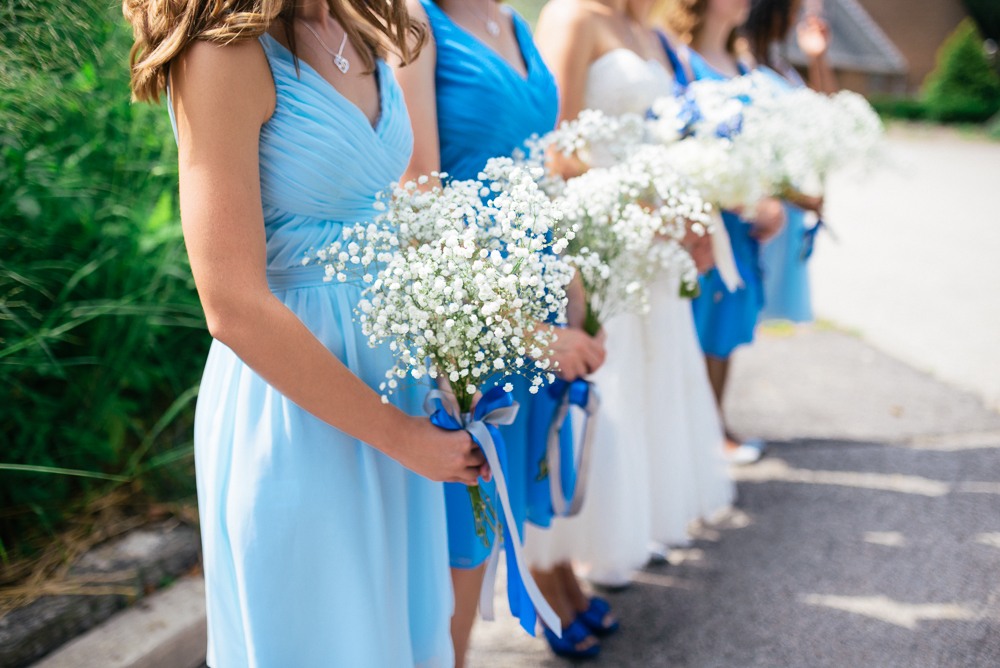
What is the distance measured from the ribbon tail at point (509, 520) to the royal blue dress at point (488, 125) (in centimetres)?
5

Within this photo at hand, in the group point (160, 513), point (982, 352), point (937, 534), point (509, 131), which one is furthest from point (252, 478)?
point (982, 352)

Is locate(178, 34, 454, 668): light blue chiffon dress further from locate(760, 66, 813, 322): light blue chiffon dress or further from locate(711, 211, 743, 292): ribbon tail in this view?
locate(760, 66, 813, 322): light blue chiffon dress

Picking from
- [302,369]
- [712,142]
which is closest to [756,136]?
[712,142]

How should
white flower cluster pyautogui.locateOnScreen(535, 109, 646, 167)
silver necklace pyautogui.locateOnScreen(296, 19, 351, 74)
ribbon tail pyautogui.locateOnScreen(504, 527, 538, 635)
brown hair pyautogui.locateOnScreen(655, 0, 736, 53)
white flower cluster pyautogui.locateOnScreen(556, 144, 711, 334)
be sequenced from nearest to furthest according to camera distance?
silver necklace pyautogui.locateOnScreen(296, 19, 351, 74)
ribbon tail pyautogui.locateOnScreen(504, 527, 538, 635)
white flower cluster pyautogui.locateOnScreen(556, 144, 711, 334)
white flower cluster pyautogui.locateOnScreen(535, 109, 646, 167)
brown hair pyautogui.locateOnScreen(655, 0, 736, 53)

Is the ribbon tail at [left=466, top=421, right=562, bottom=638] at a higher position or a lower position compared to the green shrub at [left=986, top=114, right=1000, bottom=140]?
lower

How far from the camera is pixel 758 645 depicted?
249cm

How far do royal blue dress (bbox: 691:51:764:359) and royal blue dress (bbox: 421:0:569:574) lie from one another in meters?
1.72

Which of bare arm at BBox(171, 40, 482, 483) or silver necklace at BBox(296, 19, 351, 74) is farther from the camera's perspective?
silver necklace at BBox(296, 19, 351, 74)

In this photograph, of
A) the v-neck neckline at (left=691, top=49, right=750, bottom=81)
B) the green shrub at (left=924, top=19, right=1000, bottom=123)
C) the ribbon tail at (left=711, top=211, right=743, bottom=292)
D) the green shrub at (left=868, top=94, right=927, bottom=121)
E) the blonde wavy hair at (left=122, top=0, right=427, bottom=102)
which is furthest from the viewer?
the green shrub at (left=868, top=94, right=927, bottom=121)

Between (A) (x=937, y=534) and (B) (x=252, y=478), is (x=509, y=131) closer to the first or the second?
(B) (x=252, y=478)

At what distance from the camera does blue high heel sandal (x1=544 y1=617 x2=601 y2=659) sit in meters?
2.44

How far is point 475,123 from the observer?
194 cm

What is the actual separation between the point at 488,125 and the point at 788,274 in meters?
3.03

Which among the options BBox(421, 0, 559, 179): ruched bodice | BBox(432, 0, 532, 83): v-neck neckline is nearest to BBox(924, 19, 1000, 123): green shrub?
BBox(432, 0, 532, 83): v-neck neckline
